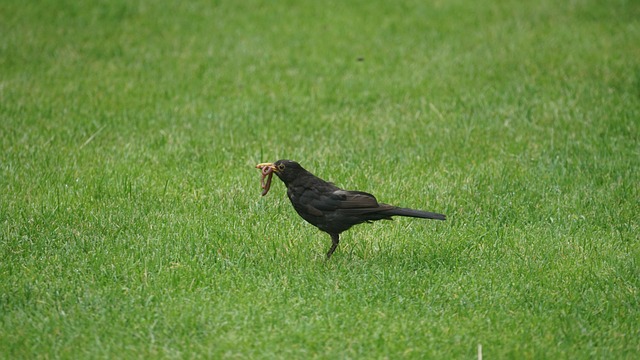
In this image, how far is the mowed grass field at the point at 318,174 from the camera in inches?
209

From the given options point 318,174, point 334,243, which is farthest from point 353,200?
point 318,174

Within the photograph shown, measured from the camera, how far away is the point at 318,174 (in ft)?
26.1

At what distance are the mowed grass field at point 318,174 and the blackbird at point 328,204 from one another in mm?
317

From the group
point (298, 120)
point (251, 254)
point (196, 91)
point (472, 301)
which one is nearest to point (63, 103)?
point (196, 91)

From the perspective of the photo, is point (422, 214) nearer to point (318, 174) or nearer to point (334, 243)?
point (334, 243)

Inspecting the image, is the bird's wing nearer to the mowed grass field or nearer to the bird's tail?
the bird's tail

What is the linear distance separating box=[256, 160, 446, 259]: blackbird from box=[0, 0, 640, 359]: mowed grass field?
317 millimetres

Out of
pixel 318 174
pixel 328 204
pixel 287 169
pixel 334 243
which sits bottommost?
pixel 318 174

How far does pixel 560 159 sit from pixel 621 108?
170cm

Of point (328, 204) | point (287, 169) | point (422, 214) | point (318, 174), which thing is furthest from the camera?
point (318, 174)

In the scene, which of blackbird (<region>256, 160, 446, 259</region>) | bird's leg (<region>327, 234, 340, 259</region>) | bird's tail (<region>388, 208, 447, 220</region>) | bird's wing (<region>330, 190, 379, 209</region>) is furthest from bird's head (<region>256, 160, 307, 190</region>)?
bird's tail (<region>388, 208, 447, 220</region>)

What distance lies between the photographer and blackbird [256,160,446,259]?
19.8 ft

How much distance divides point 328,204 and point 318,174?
6.29ft

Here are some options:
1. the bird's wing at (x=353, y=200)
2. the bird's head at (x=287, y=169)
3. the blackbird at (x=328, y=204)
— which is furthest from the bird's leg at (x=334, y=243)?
the bird's head at (x=287, y=169)
